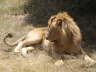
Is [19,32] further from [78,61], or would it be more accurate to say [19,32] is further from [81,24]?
[78,61]

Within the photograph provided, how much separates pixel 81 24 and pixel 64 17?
3.00m

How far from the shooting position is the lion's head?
23.2 feet

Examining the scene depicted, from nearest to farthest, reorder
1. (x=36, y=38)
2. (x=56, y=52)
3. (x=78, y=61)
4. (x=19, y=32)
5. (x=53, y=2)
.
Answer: (x=78, y=61), (x=56, y=52), (x=36, y=38), (x=19, y=32), (x=53, y=2)

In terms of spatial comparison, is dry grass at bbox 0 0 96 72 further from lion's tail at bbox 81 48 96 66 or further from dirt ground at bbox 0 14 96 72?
lion's tail at bbox 81 48 96 66

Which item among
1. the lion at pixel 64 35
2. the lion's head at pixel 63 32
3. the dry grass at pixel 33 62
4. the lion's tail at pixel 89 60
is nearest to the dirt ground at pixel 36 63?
the dry grass at pixel 33 62

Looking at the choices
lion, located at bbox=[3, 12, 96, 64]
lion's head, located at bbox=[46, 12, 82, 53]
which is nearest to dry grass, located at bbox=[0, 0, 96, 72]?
lion, located at bbox=[3, 12, 96, 64]

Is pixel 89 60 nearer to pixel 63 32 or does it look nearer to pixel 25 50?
pixel 63 32

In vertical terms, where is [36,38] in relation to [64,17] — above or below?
below

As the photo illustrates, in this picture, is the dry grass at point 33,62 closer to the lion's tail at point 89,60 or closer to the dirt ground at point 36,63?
the dirt ground at point 36,63

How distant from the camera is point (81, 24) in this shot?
→ 10.1 m

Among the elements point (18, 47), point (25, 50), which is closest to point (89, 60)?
point (25, 50)

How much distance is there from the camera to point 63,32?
709cm

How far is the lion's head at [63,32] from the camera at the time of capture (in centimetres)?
708

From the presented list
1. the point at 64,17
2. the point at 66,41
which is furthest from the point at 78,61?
the point at 64,17
